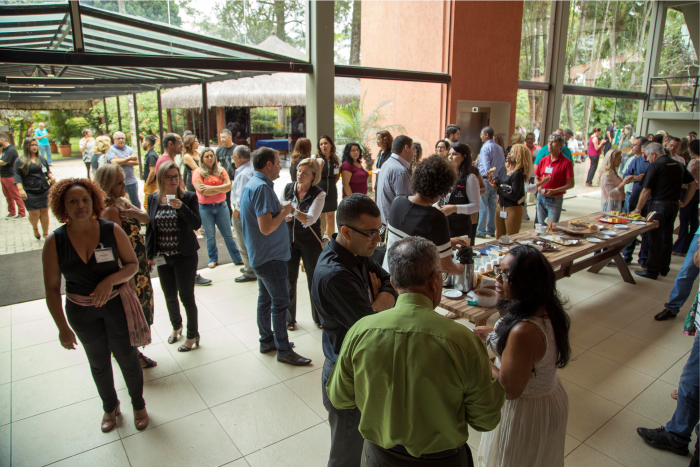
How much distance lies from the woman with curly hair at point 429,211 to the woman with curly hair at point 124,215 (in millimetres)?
2072

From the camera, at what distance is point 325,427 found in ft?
9.99

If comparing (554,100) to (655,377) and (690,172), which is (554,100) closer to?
(690,172)

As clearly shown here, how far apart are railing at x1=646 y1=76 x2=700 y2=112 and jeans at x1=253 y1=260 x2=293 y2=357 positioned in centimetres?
1407

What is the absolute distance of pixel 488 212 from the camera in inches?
308

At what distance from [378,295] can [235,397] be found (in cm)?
188

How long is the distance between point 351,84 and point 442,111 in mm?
1918

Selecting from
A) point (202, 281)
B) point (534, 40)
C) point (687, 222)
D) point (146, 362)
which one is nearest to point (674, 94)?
point (534, 40)

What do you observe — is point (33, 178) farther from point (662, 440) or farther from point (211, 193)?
point (662, 440)

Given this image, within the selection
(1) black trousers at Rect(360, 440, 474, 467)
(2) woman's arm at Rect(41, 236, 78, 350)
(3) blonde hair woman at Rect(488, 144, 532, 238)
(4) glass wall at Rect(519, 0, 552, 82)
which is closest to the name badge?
(2) woman's arm at Rect(41, 236, 78, 350)

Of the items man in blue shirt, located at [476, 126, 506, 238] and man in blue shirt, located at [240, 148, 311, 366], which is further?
man in blue shirt, located at [476, 126, 506, 238]

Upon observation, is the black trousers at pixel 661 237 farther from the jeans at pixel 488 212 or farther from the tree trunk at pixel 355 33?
the tree trunk at pixel 355 33

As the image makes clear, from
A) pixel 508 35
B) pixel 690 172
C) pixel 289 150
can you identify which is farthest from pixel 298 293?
pixel 508 35

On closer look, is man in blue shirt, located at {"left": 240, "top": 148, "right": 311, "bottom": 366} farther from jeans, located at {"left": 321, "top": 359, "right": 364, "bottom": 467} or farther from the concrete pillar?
the concrete pillar

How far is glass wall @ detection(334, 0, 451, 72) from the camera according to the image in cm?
775
